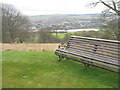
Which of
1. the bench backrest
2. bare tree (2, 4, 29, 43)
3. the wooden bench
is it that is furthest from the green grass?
bare tree (2, 4, 29, 43)

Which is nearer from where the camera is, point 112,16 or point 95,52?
point 95,52

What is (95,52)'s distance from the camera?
5.44m

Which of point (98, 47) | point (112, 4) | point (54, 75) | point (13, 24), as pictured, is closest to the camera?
point (54, 75)

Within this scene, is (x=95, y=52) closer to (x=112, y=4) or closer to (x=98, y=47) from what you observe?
(x=98, y=47)

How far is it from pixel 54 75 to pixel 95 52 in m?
1.75

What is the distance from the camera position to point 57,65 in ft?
19.7

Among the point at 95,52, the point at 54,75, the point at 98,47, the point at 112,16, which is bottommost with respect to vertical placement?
the point at 54,75

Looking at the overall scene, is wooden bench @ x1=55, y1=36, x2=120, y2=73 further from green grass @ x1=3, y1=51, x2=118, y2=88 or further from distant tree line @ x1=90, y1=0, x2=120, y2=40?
distant tree line @ x1=90, y1=0, x2=120, y2=40

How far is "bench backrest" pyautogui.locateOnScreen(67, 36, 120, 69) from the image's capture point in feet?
15.6

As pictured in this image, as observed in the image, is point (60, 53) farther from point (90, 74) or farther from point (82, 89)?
point (82, 89)

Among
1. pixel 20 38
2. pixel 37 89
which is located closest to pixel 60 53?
pixel 37 89

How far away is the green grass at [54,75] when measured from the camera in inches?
165

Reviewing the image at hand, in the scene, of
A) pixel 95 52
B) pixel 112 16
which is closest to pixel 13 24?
pixel 112 16

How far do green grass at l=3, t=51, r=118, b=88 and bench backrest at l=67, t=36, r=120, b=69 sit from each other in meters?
0.59
